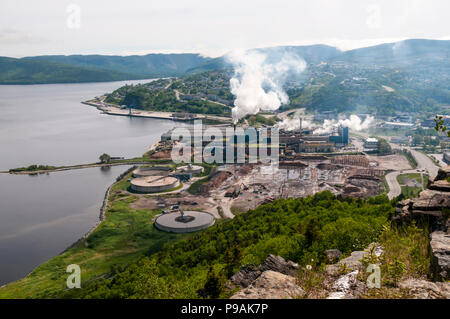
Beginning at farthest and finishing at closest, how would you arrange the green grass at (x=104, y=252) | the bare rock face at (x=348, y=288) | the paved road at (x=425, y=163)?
the paved road at (x=425, y=163) → the green grass at (x=104, y=252) → the bare rock face at (x=348, y=288)

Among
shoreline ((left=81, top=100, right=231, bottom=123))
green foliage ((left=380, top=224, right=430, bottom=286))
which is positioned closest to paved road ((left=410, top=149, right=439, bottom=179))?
green foliage ((left=380, top=224, right=430, bottom=286))

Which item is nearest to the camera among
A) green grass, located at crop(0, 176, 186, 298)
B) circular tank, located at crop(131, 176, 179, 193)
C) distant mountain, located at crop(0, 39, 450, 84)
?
green grass, located at crop(0, 176, 186, 298)

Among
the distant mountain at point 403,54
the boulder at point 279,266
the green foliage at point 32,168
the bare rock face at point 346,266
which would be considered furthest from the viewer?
the distant mountain at point 403,54

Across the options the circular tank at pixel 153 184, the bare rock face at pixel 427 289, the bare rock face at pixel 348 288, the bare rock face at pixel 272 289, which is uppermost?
the bare rock face at pixel 427 289

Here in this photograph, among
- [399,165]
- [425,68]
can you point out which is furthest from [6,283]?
[425,68]

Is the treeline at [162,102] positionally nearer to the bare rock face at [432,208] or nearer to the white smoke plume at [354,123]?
the white smoke plume at [354,123]

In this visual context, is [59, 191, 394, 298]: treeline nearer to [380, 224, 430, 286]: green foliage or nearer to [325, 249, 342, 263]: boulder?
[325, 249, 342, 263]: boulder

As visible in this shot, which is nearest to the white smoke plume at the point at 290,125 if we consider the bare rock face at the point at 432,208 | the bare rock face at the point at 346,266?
the bare rock face at the point at 432,208
